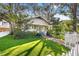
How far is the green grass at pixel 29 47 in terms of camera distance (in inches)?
48.4

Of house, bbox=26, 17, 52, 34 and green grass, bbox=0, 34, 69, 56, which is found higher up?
house, bbox=26, 17, 52, 34

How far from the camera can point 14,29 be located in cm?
125

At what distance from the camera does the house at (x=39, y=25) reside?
125 centimetres

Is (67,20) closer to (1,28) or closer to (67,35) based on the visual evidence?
(67,35)

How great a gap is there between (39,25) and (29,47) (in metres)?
0.17

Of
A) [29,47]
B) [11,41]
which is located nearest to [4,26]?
[11,41]

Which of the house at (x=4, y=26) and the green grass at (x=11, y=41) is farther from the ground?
the house at (x=4, y=26)

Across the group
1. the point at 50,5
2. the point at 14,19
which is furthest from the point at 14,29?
the point at 50,5

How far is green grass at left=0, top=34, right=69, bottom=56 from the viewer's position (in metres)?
1.23

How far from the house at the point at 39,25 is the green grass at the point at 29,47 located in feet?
0.19

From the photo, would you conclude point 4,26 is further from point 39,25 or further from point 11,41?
point 39,25

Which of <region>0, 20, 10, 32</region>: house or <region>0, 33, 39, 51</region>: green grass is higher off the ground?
<region>0, 20, 10, 32</region>: house

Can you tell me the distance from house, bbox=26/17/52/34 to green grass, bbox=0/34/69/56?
0.19ft

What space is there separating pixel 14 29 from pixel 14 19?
69 mm
